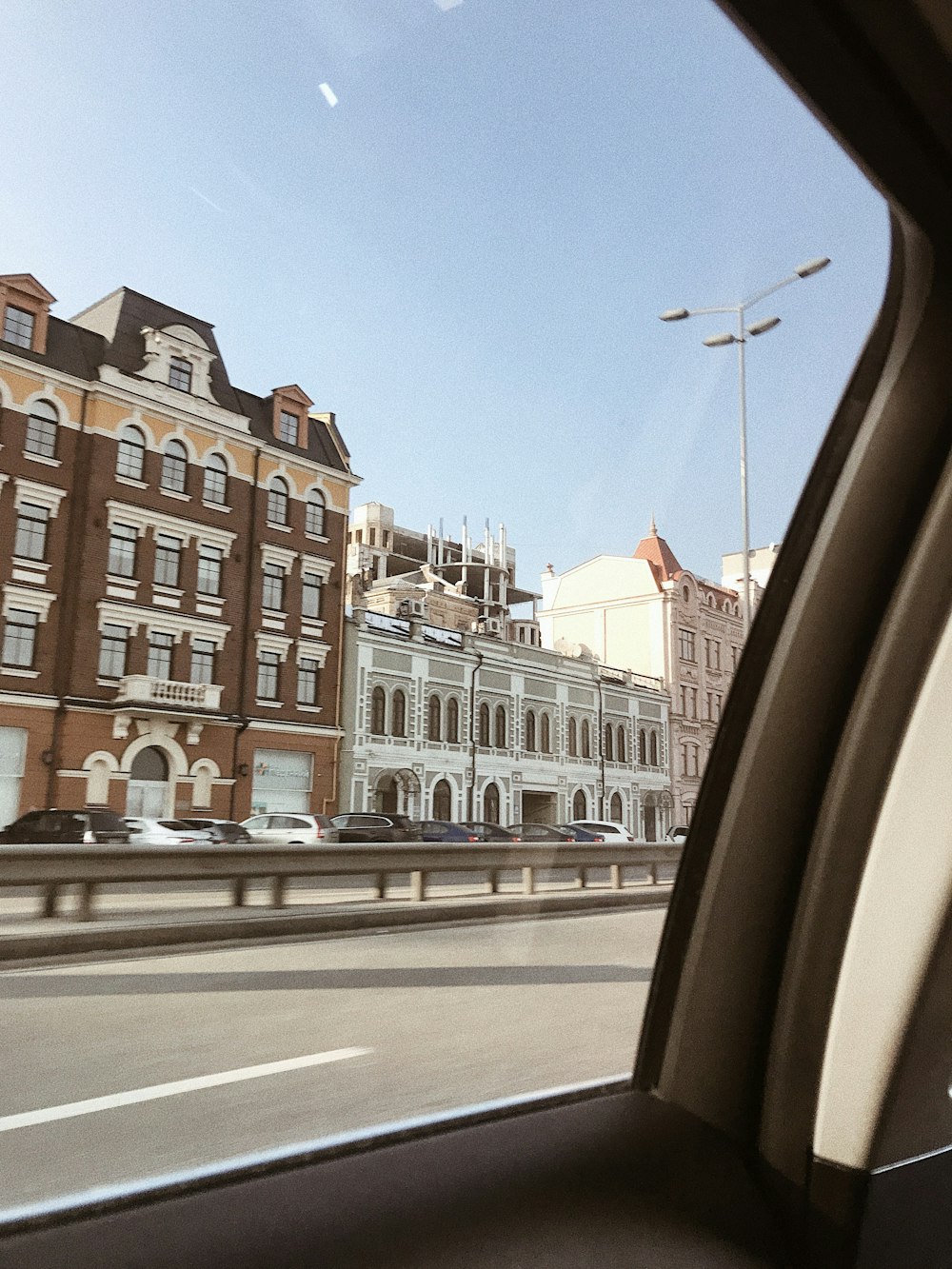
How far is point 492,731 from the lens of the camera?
1656 mm

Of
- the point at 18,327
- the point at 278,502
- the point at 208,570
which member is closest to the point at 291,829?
the point at 208,570

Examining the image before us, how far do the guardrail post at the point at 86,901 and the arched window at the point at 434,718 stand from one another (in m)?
0.59

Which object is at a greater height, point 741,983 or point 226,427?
point 226,427

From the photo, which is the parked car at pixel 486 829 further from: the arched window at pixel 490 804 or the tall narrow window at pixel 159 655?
the tall narrow window at pixel 159 655

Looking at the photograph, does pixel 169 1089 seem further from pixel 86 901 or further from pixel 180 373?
pixel 180 373

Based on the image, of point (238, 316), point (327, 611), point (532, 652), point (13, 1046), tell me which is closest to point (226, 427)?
point (238, 316)

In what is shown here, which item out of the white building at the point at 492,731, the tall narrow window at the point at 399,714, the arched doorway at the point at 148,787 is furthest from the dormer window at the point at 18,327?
the tall narrow window at the point at 399,714

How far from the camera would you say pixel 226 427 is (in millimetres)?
1334

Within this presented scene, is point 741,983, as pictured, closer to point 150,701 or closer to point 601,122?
point 150,701

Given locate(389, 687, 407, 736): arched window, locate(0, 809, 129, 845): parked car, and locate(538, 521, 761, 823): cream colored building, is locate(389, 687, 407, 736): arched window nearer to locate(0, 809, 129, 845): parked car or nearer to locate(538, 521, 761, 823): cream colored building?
locate(538, 521, 761, 823): cream colored building

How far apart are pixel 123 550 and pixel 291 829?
454 millimetres

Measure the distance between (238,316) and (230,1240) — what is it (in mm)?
1103

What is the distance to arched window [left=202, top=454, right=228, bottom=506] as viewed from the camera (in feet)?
4.37

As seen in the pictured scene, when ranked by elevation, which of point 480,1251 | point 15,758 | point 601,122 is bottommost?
point 480,1251
